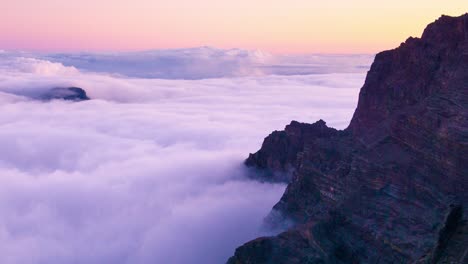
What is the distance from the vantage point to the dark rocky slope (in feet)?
102

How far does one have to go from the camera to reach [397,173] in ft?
114

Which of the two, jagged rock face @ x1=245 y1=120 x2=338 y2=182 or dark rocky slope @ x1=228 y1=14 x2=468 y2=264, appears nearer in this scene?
dark rocky slope @ x1=228 y1=14 x2=468 y2=264

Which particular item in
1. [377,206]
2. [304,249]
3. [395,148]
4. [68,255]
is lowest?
[68,255]

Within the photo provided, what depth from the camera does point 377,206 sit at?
34625mm

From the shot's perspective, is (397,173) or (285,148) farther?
(285,148)

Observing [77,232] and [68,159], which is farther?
[68,159]

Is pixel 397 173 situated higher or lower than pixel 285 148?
lower

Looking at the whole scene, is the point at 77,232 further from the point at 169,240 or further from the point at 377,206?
the point at 377,206

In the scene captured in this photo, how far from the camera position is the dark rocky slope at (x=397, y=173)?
31.0 metres

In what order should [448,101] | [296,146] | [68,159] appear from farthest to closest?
[68,159], [296,146], [448,101]

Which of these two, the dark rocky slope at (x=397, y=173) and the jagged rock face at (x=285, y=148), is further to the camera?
the jagged rock face at (x=285, y=148)

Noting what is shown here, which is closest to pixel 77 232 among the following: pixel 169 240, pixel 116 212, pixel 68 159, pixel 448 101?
pixel 116 212

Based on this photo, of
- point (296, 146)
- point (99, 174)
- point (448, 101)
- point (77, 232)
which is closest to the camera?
point (448, 101)

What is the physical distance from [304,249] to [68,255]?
4262 centimetres
